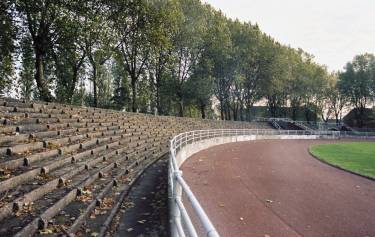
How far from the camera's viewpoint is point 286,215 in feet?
36.1

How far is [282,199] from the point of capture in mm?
13055

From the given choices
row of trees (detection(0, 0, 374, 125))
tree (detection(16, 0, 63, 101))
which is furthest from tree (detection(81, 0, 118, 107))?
tree (detection(16, 0, 63, 101))

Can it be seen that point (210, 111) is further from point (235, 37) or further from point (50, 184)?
point (50, 184)

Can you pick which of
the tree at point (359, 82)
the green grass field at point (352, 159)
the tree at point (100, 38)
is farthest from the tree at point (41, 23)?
the tree at point (359, 82)

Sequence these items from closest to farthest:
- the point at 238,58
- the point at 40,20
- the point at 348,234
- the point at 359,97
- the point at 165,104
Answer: the point at 348,234, the point at 40,20, the point at 238,58, the point at 165,104, the point at 359,97

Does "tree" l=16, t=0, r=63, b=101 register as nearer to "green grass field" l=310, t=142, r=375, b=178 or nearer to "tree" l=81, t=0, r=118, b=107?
"tree" l=81, t=0, r=118, b=107

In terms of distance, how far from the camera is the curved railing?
3.48 meters

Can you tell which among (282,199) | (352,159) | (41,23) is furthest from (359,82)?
(282,199)

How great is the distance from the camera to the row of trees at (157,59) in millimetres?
28705

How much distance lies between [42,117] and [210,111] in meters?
83.5

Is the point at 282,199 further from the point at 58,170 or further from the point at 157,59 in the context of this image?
the point at 157,59

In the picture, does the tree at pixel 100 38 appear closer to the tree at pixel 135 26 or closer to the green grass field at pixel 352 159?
the tree at pixel 135 26

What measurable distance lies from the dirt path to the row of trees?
1564cm

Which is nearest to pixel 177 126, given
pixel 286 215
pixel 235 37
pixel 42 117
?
pixel 42 117
